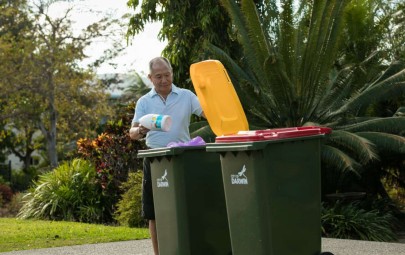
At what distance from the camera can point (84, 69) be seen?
31.9 m

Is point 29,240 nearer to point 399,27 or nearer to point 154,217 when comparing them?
point 154,217

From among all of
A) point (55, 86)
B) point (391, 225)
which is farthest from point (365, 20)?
point (55, 86)

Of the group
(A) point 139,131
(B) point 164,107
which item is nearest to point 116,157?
(B) point 164,107

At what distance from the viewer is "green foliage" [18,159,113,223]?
53.7 ft

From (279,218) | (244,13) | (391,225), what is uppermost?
(244,13)

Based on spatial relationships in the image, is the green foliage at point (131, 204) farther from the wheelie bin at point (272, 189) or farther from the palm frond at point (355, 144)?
the wheelie bin at point (272, 189)

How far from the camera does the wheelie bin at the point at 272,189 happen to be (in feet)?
21.9

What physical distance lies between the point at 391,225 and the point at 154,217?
7.37m

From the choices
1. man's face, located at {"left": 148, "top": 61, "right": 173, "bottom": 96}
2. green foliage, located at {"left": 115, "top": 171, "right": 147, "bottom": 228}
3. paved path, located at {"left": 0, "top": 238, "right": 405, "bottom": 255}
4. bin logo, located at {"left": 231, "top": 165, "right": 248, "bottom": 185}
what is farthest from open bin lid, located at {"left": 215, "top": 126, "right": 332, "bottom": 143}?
green foliage, located at {"left": 115, "top": 171, "right": 147, "bottom": 228}

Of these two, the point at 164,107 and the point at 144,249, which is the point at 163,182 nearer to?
the point at 164,107

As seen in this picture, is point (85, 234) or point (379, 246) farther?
point (85, 234)

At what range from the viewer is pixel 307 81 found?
14758 mm

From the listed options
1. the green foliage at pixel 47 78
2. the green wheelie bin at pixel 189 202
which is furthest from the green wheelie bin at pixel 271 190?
the green foliage at pixel 47 78

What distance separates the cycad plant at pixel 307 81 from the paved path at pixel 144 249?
4131 millimetres
